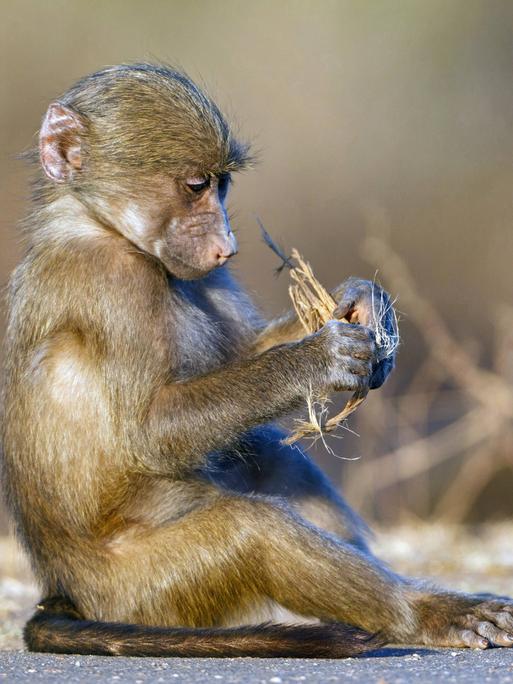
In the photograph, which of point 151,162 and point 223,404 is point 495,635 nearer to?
point 223,404

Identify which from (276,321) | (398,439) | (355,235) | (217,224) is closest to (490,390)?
(398,439)

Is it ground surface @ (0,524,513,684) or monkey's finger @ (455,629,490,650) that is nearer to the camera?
ground surface @ (0,524,513,684)

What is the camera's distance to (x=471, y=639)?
4910 mm

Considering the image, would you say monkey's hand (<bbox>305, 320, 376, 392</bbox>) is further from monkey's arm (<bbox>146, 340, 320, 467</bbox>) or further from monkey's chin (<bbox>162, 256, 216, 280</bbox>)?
monkey's chin (<bbox>162, 256, 216, 280</bbox>)

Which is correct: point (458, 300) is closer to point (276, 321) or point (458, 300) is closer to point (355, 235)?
point (355, 235)

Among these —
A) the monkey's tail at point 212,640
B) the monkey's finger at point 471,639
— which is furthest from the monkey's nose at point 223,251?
the monkey's finger at point 471,639

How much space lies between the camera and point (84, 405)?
4.95 metres

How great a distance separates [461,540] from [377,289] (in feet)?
11.9

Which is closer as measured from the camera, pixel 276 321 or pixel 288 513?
pixel 288 513

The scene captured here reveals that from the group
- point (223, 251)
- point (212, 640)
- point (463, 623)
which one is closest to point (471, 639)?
point (463, 623)

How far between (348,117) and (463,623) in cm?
1485

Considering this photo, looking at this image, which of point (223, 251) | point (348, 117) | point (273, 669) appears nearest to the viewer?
point (273, 669)

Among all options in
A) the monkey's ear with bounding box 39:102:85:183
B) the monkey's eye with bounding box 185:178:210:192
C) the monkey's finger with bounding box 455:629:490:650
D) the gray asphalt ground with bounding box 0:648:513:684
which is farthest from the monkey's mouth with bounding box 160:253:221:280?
the monkey's finger with bounding box 455:629:490:650

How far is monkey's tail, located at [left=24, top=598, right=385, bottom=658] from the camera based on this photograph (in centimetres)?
452
